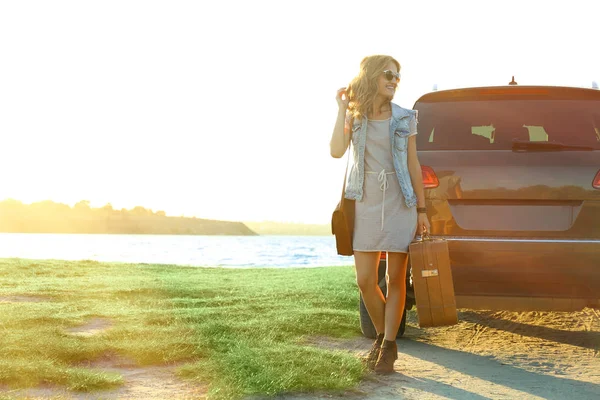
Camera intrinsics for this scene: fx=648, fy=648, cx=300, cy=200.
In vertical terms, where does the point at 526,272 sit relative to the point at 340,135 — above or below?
below

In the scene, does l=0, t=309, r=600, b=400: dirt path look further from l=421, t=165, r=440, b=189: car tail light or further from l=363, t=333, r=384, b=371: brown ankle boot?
l=421, t=165, r=440, b=189: car tail light

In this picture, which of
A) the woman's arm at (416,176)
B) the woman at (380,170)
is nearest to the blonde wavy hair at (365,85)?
the woman at (380,170)

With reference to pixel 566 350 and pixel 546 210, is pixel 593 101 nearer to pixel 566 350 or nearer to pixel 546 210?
pixel 546 210

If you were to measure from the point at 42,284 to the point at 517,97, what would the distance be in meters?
6.35

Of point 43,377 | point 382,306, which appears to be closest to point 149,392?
point 43,377

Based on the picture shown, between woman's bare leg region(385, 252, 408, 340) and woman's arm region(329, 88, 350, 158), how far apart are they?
748 mm

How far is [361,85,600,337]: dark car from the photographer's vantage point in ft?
14.1

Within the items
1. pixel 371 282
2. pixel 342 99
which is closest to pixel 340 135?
pixel 342 99

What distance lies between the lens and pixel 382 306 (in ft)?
14.3

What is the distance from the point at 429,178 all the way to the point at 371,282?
83 cm

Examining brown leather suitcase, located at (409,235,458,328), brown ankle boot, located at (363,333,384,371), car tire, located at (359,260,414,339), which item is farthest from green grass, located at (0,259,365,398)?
brown leather suitcase, located at (409,235,458,328)

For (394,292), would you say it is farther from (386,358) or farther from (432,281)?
(386,358)

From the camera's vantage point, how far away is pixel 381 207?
409 cm

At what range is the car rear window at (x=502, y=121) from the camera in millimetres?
4664
